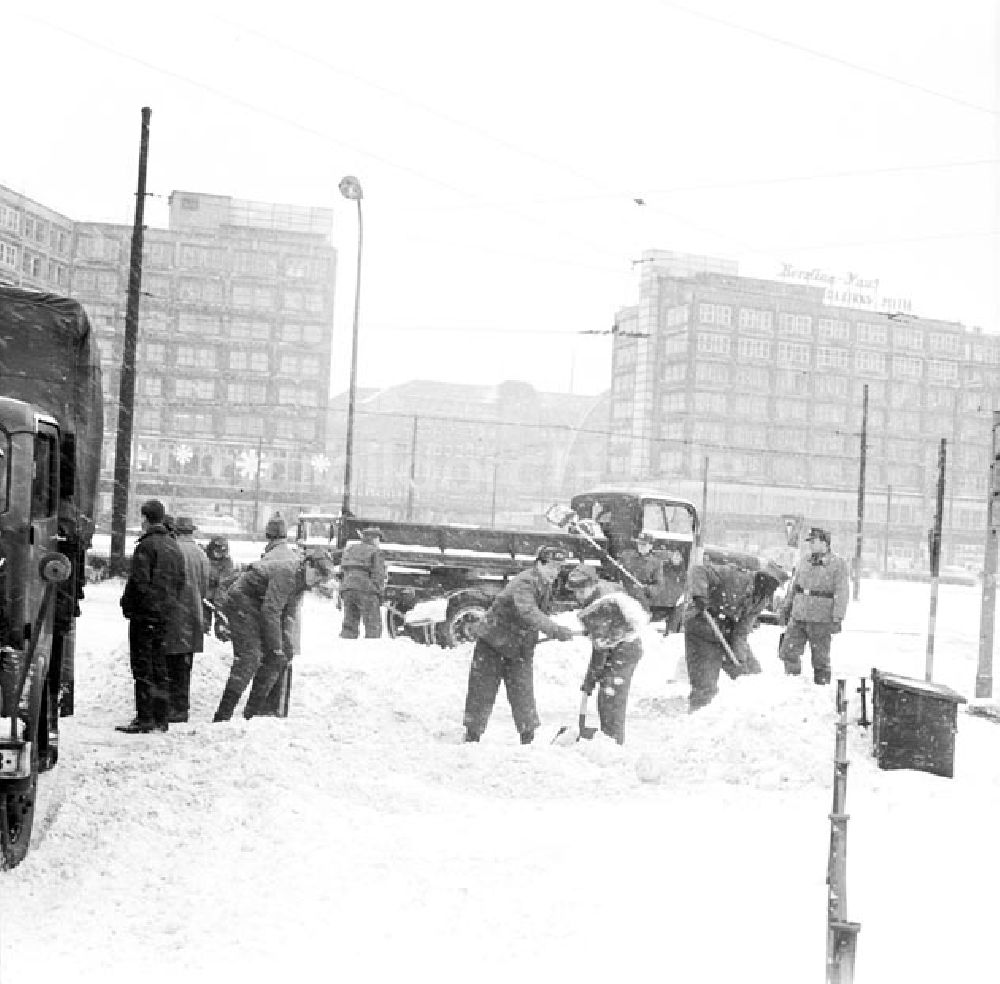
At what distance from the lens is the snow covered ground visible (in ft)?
16.6

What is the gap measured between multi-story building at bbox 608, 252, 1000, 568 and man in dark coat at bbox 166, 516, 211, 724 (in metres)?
77.4

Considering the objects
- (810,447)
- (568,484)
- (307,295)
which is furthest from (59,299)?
(568,484)

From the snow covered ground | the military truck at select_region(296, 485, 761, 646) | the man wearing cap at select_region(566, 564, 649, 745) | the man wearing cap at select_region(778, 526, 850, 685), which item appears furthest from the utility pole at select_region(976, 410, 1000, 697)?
the man wearing cap at select_region(566, 564, 649, 745)

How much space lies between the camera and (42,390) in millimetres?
9664

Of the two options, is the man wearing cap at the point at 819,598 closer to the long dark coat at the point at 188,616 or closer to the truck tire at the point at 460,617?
the truck tire at the point at 460,617

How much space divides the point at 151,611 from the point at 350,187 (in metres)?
20.3

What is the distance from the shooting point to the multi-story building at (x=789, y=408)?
294 feet

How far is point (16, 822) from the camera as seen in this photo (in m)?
6.23

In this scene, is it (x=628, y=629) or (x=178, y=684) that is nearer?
(x=628, y=629)

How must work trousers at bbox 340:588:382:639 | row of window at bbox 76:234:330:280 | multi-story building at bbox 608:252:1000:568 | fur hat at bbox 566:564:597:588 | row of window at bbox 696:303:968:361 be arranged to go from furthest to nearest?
row of window at bbox 696:303:968:361, multi-story building at bbox 608:252:1000:568, row of window at bbox 76:234:330:280, fur hat at bbox 566:564:597:588, work trousers at bbox 340:588:382:639

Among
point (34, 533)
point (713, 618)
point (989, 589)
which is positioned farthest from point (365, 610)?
point (34, 533)

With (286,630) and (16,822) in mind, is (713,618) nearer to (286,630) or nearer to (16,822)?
(286,630)

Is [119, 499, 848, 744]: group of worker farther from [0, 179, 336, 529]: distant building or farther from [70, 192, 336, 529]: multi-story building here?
[70, 192, 336, 529]: multi-story building

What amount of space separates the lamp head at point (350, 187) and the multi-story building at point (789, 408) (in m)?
59.2
